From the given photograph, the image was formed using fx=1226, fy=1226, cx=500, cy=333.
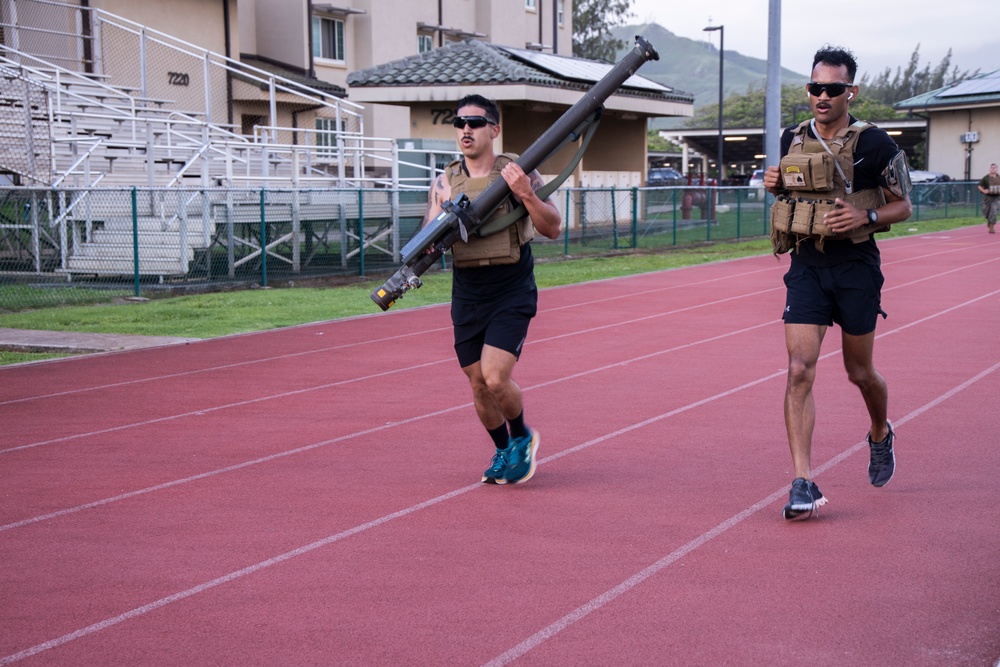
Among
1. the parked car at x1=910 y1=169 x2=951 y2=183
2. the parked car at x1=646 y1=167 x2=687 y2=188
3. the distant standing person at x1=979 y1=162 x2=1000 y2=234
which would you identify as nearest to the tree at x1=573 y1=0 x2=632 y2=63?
the parked car at x1=646 y1=167 x2=687 y2=188

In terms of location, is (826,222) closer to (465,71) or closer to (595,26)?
(465,71)

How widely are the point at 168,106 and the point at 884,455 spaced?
24274 millimetres

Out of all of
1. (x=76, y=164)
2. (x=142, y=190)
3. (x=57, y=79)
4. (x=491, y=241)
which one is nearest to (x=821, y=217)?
(x=491, y=241)

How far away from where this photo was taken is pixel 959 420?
28.2ft

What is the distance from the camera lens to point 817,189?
604 centimetres

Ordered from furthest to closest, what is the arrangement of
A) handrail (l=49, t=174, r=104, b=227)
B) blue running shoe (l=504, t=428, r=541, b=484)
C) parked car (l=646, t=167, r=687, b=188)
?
parked car (l=646, t=167, r=687, b=188)
handrail (l=49, t=174, r=104, b=227)
blue running shoe (l=504, t=428, r=541, b=484)

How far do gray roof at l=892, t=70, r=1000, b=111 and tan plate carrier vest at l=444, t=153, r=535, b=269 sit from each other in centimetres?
5054

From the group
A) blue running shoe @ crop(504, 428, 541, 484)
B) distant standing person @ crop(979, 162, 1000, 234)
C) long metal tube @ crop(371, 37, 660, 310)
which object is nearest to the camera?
long metal tube @ crop(371, 37, 660, 310)

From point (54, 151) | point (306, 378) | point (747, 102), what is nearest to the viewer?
point (306, 378)

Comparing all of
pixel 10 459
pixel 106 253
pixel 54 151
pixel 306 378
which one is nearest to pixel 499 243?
pixel 10 459

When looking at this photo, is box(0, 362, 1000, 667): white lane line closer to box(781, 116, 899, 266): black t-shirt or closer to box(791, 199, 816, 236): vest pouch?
box(781, 116, 899, 266): black t-shirt

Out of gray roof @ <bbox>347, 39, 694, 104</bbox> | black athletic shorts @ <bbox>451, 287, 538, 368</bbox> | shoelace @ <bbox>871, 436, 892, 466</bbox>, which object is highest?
gray roof @ <bbox>347, 39, 694, 104</bbox>

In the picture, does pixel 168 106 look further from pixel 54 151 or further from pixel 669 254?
pixel 669 254

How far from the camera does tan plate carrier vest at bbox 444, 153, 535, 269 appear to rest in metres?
6.49
